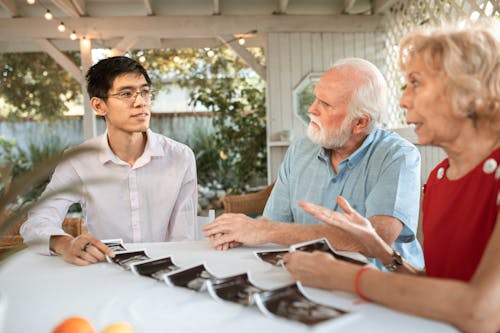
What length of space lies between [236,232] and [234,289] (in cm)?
52

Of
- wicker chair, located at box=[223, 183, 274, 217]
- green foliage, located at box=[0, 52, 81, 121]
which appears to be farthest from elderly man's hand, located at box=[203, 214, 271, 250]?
green foliage, located at box=[0, 52, 81, 121]

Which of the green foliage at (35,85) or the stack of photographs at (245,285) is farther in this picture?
the green foliage at (35,85)

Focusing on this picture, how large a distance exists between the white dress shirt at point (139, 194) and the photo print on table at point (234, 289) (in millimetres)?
1129

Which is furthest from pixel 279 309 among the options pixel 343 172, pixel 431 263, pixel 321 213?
pixel 343 172

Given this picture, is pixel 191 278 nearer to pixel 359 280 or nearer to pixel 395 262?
pixel 359 280

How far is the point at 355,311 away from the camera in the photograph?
1061mm

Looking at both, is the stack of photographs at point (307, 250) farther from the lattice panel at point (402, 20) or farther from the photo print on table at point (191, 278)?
the lattice panel at point (402, 20)

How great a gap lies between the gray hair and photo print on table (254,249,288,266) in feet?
2.39

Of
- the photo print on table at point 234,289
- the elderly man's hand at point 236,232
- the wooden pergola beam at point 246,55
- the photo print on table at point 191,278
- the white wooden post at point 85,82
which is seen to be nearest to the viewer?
the photo print on table at point 234,289

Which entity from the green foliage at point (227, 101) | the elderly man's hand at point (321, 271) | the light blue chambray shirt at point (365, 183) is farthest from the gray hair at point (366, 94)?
the green foliage at point (227, 101)

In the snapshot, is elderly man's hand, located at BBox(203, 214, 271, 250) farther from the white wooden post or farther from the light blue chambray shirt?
the white wooden post

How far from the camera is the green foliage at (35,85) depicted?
9.54m

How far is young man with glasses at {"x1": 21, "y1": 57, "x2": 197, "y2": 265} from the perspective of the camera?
2281 millimetres

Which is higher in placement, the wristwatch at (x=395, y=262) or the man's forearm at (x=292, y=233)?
the man's forearm at (x=292, y=233)
